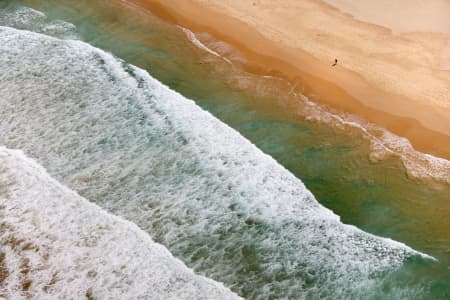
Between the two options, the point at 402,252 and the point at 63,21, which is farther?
the point at 63,21

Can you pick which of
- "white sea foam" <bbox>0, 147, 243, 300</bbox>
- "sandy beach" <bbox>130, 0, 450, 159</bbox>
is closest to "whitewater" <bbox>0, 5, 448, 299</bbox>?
"white sea foam" <bbox>0, 147, 243, 300</bbox>

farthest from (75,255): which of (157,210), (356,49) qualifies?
(356,49)

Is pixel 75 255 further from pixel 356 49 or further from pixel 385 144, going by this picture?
pixel 356 49

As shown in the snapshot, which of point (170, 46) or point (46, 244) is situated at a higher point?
point (170, 46)

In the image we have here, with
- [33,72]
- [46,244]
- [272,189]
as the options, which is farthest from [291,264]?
[33,72]

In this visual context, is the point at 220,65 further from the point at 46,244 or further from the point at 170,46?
the point at 46,244

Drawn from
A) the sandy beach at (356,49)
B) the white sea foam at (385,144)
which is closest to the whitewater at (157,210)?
the white sea foam at (385,144)

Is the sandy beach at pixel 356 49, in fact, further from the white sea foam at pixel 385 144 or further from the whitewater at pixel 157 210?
the whitewater at pixel 157 210

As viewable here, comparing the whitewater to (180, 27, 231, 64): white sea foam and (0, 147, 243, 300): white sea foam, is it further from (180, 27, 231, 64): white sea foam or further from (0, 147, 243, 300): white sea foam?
(180, 27, 231, 64): white sea foam
